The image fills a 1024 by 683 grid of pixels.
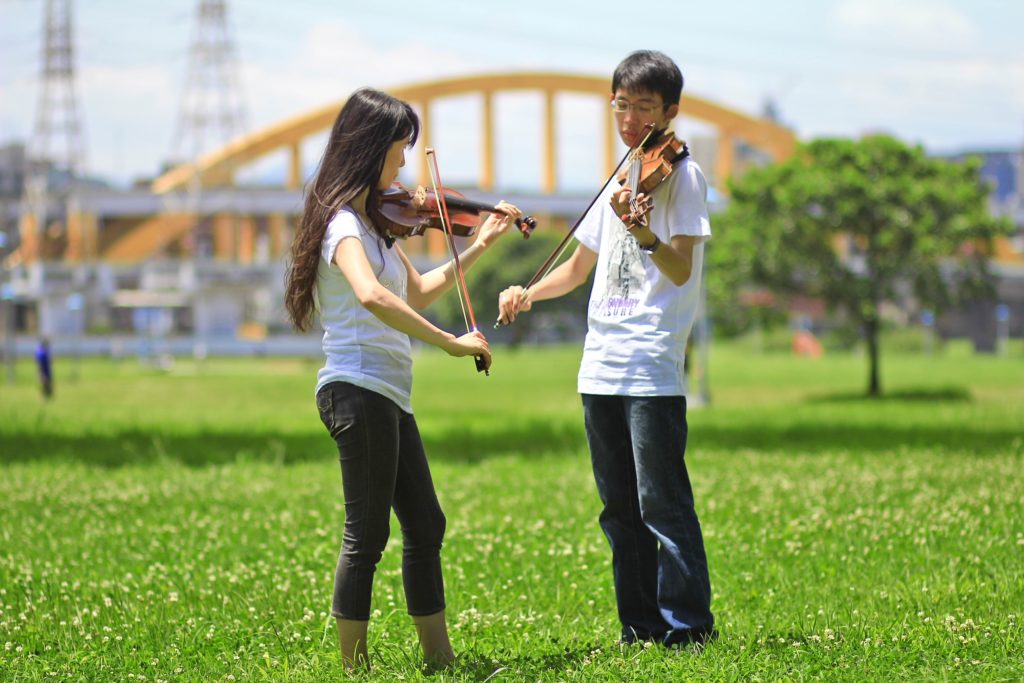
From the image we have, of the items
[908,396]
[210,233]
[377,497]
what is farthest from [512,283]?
[377,497]

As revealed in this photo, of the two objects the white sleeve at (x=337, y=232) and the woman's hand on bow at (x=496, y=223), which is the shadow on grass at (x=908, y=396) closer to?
the woman's hand on bow at (x=496, y=223)

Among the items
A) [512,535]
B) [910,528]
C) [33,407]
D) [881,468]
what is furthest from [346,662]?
[33,407]

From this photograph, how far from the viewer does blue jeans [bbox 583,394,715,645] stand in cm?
448

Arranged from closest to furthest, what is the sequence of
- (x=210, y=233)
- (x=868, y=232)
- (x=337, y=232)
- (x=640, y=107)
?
(x=337, y=232) → (x=640, y=107) → (x=868, y=232) → (x=210, y=233)

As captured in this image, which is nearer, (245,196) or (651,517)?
(651,517)

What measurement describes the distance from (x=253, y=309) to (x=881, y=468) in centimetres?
8103

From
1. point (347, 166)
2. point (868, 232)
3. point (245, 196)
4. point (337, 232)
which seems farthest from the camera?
point (245, 196)

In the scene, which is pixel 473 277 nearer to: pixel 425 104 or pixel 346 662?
pixel 425 104

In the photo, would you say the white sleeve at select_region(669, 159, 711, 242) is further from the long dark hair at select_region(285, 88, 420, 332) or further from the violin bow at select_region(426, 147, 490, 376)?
the long dark hair at select_region(285, 88, 420, 332)

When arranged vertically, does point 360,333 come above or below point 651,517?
above

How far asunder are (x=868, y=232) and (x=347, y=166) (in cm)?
2483

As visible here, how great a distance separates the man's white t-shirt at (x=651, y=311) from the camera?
14.5 feet

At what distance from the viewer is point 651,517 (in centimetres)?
454

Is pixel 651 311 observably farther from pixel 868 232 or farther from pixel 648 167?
pixel 868 232
